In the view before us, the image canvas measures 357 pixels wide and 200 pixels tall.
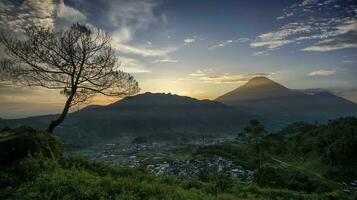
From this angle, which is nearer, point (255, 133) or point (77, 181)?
point (77, 181)

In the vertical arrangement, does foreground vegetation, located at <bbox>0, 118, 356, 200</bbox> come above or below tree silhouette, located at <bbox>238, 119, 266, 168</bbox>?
above

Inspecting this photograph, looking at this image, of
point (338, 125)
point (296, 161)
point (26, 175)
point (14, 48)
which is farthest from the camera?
point (338, 125)

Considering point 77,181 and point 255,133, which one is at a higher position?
point 77,181

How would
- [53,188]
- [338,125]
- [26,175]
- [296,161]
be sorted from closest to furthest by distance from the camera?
1. [53,188]
2. [26,175]
3. [296,161]
4. [338,125]

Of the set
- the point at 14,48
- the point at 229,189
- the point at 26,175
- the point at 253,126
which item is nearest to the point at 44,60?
the point at 14,48

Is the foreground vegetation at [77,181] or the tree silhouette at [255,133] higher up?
the foreground vegetation at [77,181]

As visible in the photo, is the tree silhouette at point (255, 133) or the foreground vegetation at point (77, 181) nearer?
the foreground vegetation at point (77, 181)

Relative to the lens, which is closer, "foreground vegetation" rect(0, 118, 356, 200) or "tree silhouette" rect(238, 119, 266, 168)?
"foreground vegetation" rect(0, 118, 356, 200)

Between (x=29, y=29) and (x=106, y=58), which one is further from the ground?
(x=29, y=29)

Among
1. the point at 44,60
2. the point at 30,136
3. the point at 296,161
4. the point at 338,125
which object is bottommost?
the point at 296,161

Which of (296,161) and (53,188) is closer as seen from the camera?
(53,188)

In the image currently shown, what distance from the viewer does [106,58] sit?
78.7 ft

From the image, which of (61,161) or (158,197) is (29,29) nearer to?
(61,161)

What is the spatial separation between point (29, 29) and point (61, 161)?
33.0ft
